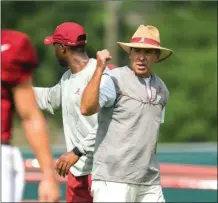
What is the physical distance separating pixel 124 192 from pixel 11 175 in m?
1.40

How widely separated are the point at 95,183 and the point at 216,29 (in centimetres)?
2350

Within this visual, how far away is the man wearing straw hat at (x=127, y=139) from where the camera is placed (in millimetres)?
6766

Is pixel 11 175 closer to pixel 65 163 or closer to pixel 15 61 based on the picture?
pixel 15 61

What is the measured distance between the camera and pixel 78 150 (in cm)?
726

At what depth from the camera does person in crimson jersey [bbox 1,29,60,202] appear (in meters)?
5.44

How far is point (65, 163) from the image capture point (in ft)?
23.5

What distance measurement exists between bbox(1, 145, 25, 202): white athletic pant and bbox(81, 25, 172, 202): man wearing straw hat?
1230 mm

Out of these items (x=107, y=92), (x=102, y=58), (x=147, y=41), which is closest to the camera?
(x=102, y=58)

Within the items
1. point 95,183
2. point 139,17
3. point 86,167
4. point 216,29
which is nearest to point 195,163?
point 86,167

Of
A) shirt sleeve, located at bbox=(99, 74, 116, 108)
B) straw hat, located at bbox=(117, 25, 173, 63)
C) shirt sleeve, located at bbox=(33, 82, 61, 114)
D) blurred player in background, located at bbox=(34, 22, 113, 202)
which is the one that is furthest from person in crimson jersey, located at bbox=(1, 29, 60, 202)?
shirt sleeve, located at bbox=(33, 82, 61, 114)

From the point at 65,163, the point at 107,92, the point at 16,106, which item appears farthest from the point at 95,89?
the point at 16,106

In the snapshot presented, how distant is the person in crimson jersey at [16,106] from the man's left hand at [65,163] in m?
1.51

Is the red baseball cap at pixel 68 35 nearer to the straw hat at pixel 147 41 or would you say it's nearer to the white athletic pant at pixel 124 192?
the straw hat at pixel 147 41

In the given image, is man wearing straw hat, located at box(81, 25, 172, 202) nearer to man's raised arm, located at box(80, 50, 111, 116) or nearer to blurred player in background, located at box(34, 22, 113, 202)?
man's raised arm, located at box(80, 50, 111, 116)
